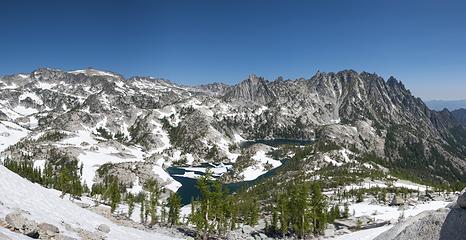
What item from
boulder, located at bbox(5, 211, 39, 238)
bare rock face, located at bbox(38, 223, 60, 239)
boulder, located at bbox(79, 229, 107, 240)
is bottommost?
boulder, located at bbox(79, 229, 107, 240)

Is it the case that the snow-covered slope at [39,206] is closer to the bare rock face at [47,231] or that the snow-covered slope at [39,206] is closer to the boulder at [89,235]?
the boulder at [89,235]

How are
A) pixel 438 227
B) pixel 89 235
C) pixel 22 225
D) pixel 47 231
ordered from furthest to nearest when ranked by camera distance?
pixel 89 235 < pixel 47 231 < pixel 22 225 < pixel 438 227

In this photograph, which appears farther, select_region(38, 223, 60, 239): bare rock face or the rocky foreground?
select_region(38, 223, 60, 239): bare rock face

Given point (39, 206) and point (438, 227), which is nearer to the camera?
point (438, 227)

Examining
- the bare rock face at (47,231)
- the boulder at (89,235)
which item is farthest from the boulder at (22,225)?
the boulder at (89,235)

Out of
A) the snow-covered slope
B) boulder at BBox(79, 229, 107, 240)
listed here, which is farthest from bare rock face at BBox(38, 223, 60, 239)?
boulder at BBox(79, 229, 107, 240)

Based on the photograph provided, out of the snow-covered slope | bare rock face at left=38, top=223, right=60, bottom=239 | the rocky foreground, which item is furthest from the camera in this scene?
the snow-covered slope

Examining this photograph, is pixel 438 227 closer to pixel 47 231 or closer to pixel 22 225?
pixel 22 225

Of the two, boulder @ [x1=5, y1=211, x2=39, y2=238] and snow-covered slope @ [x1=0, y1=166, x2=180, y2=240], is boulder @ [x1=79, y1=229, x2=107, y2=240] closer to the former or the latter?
snow-covered slope @ [x1=0, y1=166, x2=180, y2=240]

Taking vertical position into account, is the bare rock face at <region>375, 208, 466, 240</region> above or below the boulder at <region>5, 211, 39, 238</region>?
above

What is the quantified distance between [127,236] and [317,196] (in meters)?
63.2

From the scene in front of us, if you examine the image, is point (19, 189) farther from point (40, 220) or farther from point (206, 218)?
point (206, 218)

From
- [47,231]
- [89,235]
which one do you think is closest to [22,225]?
[47,231]

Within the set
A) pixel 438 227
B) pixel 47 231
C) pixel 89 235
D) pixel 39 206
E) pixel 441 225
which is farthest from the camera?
pixel 39 206
